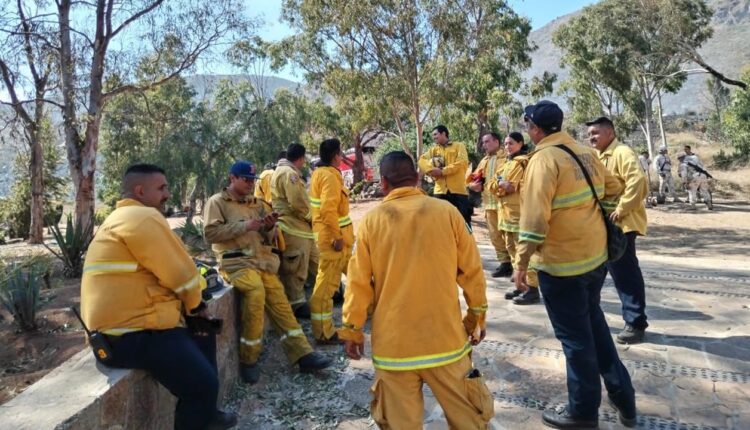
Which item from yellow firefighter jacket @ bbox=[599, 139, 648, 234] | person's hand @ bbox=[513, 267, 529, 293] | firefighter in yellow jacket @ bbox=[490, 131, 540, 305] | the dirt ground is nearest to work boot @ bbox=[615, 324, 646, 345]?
yellow firefighter jacket @ bbox=[599, 139, 648, 234]

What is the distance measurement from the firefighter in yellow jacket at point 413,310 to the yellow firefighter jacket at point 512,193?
3.34 metres

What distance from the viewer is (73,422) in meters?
2.29

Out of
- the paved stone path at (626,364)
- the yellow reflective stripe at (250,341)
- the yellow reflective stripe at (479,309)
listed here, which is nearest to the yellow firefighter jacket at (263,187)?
the paved stone path at (626,364)

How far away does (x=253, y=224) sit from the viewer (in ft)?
13.2

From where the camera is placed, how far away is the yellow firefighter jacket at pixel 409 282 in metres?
2.51

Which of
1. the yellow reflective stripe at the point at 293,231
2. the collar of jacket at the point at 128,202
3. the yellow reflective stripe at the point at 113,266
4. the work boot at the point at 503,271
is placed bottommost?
the work boot at the point at 503,271

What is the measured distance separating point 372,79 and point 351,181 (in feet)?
49.2

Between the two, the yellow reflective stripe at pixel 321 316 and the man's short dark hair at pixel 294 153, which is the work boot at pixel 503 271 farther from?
the man's short dark hair at pixel 294 153

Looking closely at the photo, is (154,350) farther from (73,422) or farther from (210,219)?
(210,219)

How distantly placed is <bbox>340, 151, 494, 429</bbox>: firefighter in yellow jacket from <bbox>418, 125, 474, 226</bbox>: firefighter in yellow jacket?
175 inches

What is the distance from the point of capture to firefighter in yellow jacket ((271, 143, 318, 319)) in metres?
4.90

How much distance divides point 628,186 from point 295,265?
290 cm

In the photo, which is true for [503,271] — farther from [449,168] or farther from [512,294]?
[449,168]

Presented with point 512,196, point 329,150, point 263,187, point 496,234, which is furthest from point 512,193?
point 263,187
